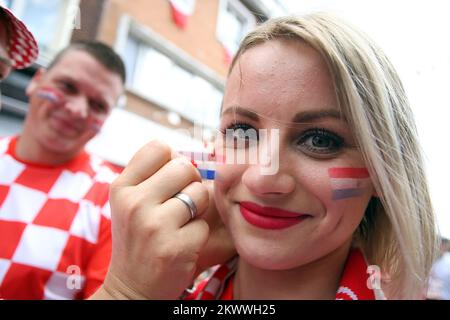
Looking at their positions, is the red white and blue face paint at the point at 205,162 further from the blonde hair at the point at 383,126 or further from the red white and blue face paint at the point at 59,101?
the red white and blue face paint at the point at 59,101

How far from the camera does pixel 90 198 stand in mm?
673

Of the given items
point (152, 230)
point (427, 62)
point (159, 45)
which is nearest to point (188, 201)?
point (152, 230)

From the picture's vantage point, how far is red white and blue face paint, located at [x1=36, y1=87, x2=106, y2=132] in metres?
0.72

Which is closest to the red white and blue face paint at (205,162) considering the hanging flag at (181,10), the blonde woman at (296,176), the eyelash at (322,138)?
the blonde woman at (296,176)

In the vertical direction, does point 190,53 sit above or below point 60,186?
above

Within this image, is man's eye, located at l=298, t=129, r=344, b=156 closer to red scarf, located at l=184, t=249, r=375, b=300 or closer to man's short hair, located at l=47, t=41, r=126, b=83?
red scarf, located at l=184, t=249, r=375, b=300

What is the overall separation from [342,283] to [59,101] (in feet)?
2.28

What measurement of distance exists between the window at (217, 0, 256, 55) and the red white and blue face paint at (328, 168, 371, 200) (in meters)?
0.26

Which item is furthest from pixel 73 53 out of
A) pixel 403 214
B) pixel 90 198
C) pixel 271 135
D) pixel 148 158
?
pixel 403 214

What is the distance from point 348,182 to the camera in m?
0.39

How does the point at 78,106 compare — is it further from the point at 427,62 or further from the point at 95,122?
the point at 427,62

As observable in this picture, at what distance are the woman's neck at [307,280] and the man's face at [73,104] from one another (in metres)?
0.50
